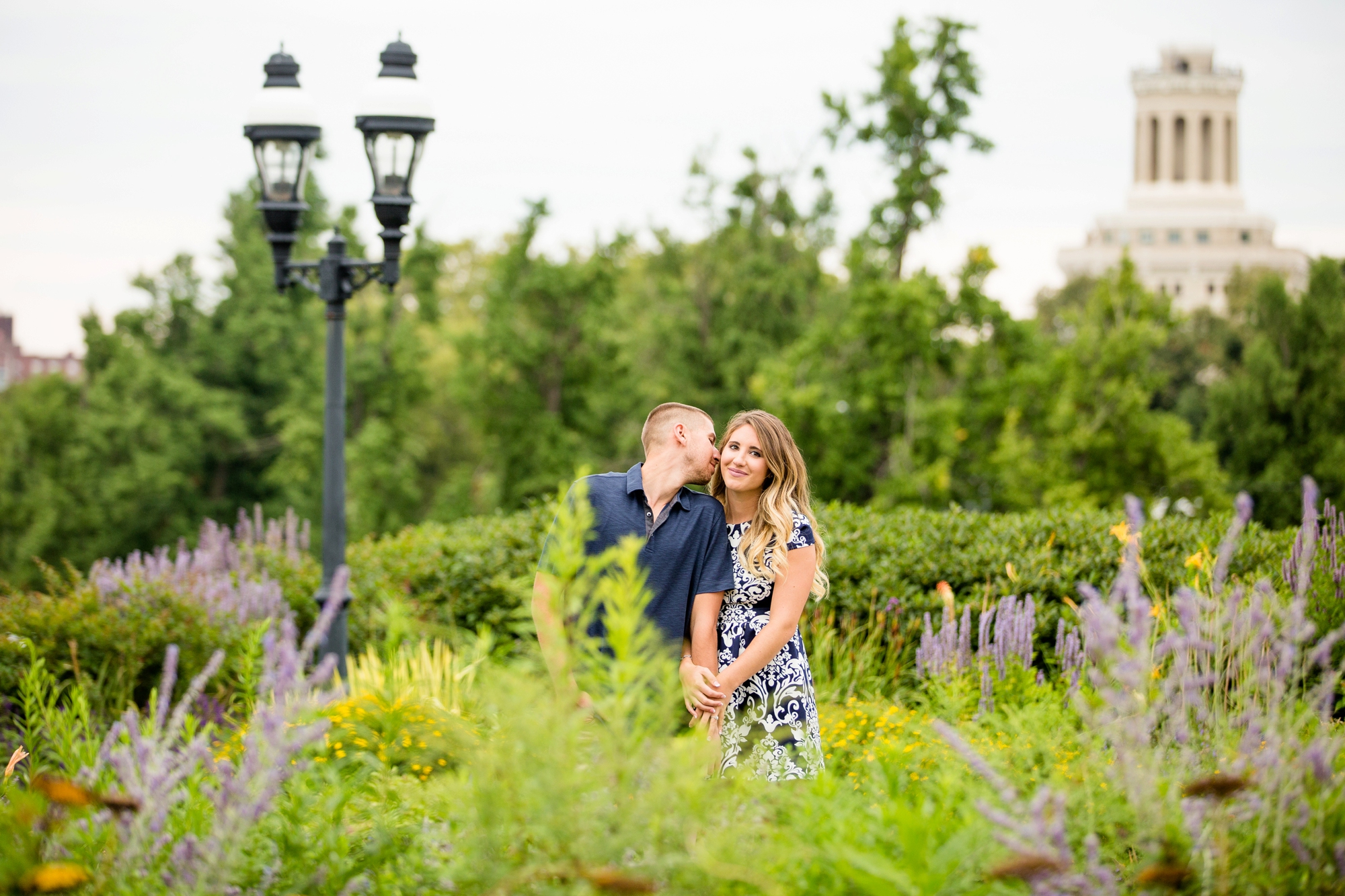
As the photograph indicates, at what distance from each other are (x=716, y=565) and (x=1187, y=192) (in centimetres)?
11760

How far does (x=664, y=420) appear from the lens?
4.02 metres

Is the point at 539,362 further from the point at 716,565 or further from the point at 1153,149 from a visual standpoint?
the point at 1153,149

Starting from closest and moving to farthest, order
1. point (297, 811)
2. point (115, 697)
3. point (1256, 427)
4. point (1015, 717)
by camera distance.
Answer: point (297, 811)
point (1015, 717)
point (115, 697)
point (1256, 427)

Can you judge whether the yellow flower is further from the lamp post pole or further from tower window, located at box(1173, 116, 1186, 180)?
tower window, located at box(1173, 116, 1186, 180)

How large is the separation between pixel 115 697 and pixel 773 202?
2003 centimetres

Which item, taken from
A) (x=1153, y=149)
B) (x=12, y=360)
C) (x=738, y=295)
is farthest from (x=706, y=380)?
(x=1153, y=149)

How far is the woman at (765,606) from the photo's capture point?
12.5ft

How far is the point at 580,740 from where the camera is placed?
9.32ft

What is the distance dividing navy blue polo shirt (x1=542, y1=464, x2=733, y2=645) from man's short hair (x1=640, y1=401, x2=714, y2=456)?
0.17 m

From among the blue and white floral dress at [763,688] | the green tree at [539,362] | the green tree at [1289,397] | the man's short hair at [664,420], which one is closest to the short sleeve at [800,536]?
the blue and white floral dress at [763,688]

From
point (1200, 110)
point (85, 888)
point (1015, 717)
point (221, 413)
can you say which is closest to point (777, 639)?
point (1015, 717)

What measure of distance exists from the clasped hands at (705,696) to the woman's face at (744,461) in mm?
658

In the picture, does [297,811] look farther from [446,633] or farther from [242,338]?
[242,338]

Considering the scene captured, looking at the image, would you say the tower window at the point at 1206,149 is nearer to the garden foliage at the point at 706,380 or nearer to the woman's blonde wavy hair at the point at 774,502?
the garden foliage at the point at 706,380
